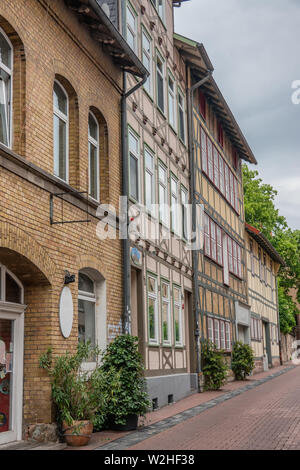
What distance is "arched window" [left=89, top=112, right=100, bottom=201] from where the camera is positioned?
1301 centimetres

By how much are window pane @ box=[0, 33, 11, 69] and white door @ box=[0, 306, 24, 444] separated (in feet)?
12.0

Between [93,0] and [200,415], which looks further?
[200,415]

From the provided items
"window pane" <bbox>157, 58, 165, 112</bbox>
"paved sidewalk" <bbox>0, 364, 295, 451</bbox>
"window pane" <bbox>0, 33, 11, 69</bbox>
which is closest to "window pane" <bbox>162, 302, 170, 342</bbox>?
"paved sidewalk" <bbox>0, 364, 295, 451</bbox>

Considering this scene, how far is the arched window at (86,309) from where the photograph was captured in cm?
1194

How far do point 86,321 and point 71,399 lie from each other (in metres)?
2.49

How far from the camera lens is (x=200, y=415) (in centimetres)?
1370

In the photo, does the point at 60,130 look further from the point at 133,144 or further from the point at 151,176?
the point at 151,176

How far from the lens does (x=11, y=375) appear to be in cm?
980

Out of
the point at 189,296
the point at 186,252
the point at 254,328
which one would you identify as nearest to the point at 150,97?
the point at 186,252

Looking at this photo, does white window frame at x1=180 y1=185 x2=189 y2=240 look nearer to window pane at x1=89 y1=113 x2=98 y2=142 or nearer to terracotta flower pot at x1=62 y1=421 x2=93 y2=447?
window pane at x1=89 y1=113 x2=98 y2=142

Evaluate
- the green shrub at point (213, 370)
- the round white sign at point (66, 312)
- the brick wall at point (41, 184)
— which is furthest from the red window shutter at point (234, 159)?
the round white sign at point (66, 312)

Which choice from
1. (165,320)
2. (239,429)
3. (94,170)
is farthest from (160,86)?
(239,429)
